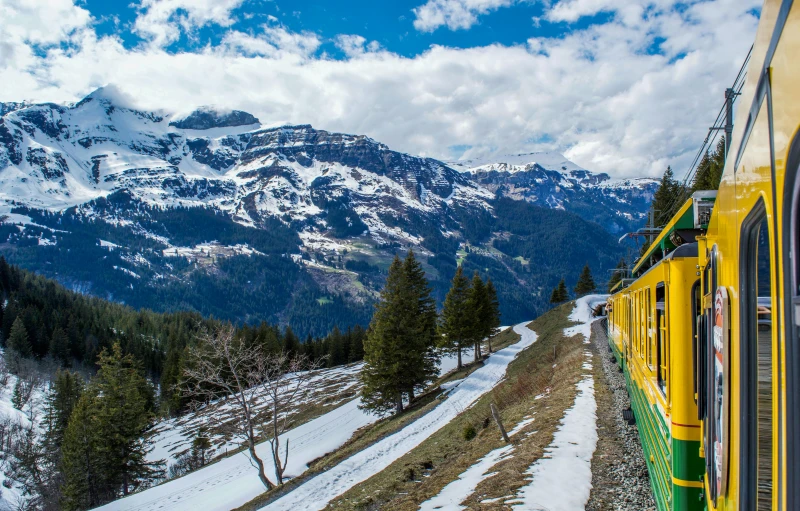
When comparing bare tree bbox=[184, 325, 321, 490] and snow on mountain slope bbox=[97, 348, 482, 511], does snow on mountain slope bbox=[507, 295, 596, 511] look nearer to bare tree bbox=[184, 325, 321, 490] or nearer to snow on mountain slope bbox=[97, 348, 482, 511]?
bare tree bbox=[184, 325, 321, 490]

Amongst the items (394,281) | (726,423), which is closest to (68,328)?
(394,281)

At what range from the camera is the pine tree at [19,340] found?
81500mm

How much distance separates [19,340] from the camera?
268ft

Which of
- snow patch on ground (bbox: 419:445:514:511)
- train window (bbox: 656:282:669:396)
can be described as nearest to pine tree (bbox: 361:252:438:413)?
snow patch on ground (bbox: 419:445:514:511)

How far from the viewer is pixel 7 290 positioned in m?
102

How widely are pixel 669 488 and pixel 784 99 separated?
4637mm

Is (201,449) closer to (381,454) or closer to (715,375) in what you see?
(381,454)

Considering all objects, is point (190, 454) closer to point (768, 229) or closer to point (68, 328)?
point (768, 229)

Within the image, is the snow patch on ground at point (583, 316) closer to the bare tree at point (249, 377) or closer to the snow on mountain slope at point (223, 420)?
Answer: the snow on mountain slope at point (223, 420)

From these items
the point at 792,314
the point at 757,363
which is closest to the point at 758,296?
Answer: the point at 757,363

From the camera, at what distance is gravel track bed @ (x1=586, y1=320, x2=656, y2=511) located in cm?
848

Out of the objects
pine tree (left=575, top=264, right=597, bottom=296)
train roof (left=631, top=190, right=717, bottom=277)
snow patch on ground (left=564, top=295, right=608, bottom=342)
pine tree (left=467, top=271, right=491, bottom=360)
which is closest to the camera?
train roof (left=631, top=190, right=717, bottom=277)

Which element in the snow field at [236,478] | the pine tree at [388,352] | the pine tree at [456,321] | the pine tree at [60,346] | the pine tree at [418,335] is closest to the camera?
the snow field at [236,478]

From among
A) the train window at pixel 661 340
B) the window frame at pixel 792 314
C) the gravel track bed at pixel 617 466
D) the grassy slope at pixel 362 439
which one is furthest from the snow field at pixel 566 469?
the grassy slope at pixel 362 439
